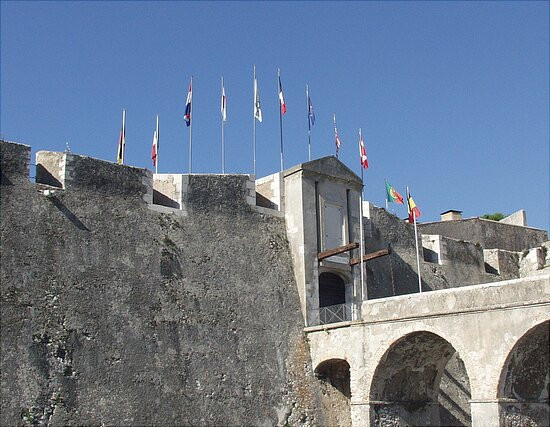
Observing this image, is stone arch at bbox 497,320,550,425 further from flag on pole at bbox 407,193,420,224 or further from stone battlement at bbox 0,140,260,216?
stone battlement at bbox 0,140,260,216

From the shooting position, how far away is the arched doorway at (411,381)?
766 inches

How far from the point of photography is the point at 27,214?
17078 millimetres

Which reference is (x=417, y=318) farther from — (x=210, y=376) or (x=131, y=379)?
(x=131, y=379)

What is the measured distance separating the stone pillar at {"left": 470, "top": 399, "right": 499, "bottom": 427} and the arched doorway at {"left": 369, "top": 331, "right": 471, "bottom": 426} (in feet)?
7.67

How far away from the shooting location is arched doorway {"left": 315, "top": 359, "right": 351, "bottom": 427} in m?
20.5

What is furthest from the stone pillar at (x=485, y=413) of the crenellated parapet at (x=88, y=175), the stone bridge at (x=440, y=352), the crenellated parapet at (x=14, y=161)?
the crenellated parapet at (x=14, y=161)

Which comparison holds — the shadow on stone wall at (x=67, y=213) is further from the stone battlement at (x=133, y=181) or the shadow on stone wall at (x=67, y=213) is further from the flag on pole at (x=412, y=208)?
the flag on pole at (x=412, y=208)

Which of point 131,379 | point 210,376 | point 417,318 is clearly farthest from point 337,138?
point 131,379

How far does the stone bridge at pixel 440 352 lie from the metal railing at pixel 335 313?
1.71 feet

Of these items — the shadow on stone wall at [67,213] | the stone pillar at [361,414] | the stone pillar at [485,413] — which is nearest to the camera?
the stone pillar at [485,413]

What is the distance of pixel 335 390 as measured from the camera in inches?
822

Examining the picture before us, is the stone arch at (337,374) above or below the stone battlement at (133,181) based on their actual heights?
below

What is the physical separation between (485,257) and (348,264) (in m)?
9.68

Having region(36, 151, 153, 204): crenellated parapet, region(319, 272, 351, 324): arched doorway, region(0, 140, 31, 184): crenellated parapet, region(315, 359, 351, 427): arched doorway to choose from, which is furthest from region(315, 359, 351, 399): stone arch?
region(0, 140, 31, 184): crenellated parapet
